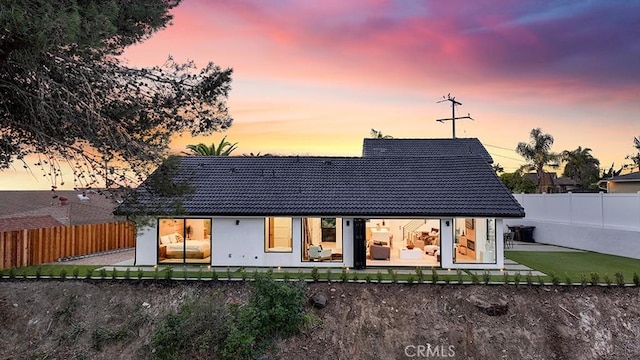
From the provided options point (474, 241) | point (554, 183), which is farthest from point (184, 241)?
point (554, 183)

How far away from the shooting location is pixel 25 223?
18.3 metres

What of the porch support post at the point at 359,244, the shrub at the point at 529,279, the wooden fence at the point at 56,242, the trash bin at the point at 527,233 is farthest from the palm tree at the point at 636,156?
the wooden fence at the point at 56,242

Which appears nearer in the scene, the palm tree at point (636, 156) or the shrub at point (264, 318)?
the shrub at point (264, 318)

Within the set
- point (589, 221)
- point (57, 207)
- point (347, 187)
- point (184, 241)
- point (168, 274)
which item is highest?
point (347, 187)

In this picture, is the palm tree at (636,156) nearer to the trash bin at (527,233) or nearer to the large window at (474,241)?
the trash bin at (527,233)

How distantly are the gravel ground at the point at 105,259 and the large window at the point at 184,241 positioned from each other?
5.53 ft

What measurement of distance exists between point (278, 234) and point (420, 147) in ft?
45.1

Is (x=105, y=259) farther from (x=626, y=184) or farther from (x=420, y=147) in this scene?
(x=626, y=184)

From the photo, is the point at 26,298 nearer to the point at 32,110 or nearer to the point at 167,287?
the point at 167,287

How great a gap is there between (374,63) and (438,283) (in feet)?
36.8

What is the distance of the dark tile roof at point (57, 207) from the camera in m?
23.7

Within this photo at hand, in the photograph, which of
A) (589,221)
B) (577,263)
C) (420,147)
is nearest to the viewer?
(577,263)

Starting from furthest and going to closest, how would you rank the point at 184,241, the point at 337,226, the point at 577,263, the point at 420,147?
the point at 420,147 → the point at 577,263 → the point at 184,241 → the point at 337,226

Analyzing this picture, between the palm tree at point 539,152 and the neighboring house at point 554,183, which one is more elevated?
the palm tree at point 539,152
